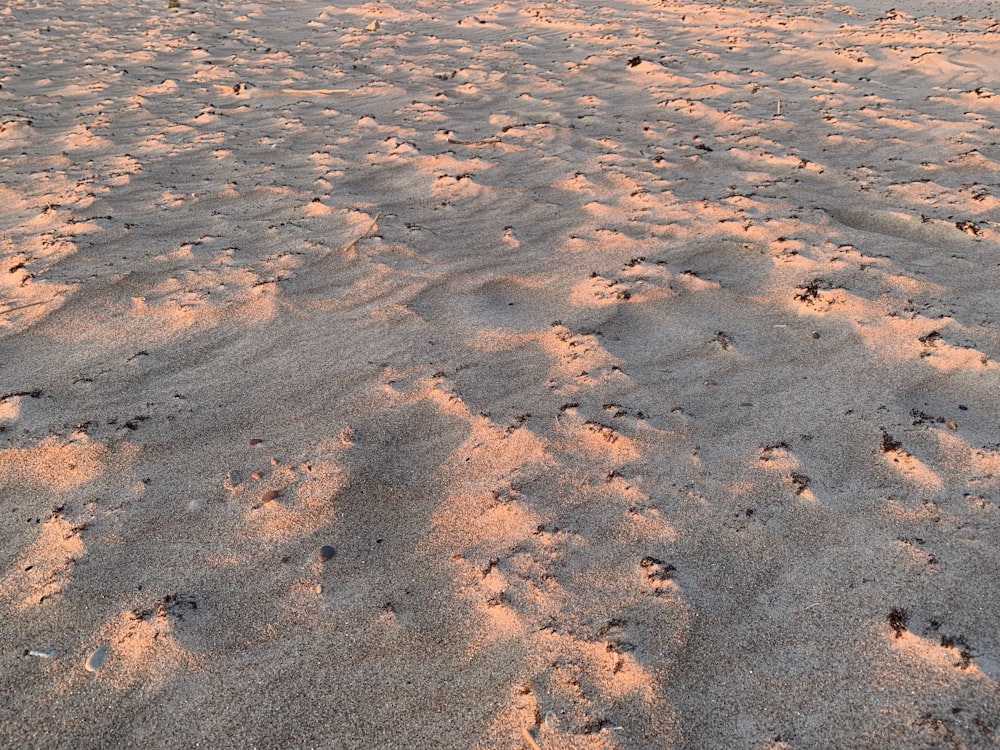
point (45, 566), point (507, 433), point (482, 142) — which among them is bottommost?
point (45, 566)

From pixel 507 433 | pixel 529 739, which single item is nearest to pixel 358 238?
pixel 507 433

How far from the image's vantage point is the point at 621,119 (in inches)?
184

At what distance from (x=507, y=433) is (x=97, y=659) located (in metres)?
1.15

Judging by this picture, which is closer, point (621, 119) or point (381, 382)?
point (381, 382)

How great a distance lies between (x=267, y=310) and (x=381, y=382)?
67 centimetres

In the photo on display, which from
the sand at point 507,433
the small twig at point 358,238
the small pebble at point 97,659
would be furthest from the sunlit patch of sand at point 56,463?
the small twig at point 358,238

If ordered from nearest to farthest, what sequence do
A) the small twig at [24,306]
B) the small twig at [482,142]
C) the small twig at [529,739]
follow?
the small twig at [529,739] → the small twig at [24,306] → the small twig at [482,142]

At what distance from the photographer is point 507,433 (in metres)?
2.20

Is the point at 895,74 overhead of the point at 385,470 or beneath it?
overhead

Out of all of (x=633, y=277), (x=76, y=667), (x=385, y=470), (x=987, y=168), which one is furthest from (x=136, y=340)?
(x=987, y=168)

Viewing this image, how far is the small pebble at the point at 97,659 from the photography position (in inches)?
63.2

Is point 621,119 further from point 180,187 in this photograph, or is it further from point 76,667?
point 76,667

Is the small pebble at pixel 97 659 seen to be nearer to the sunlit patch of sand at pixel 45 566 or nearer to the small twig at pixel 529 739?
the sunlit patch of sand at pixel 45 566

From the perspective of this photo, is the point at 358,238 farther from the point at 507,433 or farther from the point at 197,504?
the point at 197,504
